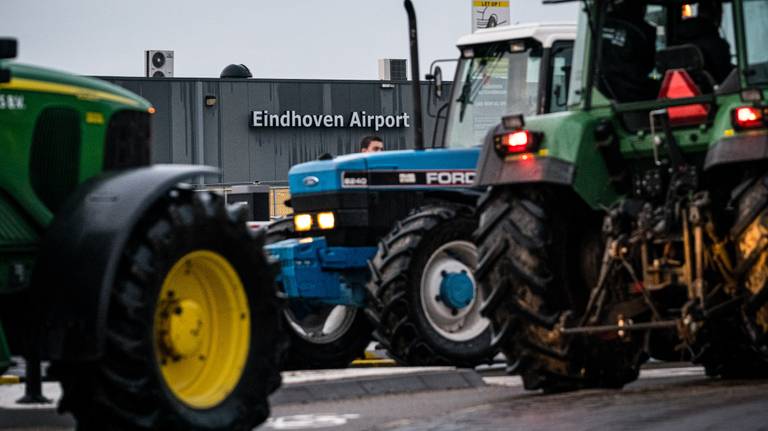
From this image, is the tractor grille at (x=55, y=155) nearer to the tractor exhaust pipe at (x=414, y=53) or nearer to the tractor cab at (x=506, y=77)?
the tractor cab at (x=506, y=77)

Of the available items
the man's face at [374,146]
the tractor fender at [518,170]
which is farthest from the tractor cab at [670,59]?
the man's face at [374,146]

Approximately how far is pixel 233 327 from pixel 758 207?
11.2ft

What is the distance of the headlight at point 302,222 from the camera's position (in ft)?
51.8

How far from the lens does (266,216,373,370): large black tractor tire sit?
15352mm

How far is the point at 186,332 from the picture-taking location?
8.15m

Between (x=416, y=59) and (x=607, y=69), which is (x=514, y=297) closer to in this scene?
(x=607, y=69)

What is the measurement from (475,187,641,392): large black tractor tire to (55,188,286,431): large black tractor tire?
2791 millimetres

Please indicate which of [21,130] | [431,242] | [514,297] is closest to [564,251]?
[514,297]

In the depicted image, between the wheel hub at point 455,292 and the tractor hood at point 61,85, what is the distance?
6.08 metres

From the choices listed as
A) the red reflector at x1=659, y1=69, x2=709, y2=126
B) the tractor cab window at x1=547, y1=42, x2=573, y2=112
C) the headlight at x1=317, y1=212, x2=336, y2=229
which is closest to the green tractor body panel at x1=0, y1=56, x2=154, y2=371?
the red reflector at x1=659, y1=69, x2=709, y2=126

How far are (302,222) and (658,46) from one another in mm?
4829

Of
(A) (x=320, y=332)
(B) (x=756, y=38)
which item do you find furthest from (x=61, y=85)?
(A) (x=320, y=332)

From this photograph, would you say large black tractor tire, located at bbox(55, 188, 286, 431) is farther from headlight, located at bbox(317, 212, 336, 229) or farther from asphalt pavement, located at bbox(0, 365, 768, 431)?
headlight, located at bbox(317, 212, 336, 229)

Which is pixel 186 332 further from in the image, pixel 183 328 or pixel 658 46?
pixel 658 46
